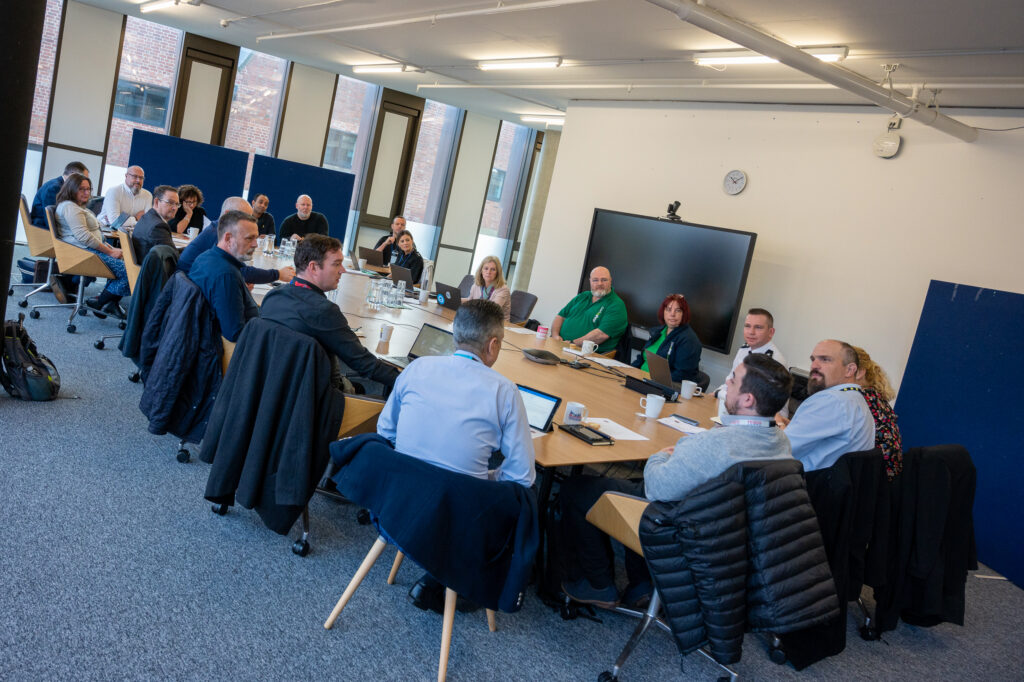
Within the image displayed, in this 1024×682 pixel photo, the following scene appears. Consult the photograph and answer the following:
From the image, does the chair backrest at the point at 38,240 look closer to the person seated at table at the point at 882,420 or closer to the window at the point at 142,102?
the window at the point at 142,102

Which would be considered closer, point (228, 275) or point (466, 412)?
point (466, 412)

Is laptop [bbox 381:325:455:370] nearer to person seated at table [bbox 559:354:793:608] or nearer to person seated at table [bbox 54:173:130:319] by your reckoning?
person seated at table [bbox 559:354:793:608]

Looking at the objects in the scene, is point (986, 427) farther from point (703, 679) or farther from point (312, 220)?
point (312, 220)

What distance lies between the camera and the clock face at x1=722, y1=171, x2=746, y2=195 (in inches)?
288

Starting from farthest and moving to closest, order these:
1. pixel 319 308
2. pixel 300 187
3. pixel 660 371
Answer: pixel 300 187, pixel 660 371, pixel 319 308

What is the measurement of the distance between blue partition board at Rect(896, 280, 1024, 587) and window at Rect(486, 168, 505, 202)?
29.0ft

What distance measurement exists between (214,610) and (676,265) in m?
5.61

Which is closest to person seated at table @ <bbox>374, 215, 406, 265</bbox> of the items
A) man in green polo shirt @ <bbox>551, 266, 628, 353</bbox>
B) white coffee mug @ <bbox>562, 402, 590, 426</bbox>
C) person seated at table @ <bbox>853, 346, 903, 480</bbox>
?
man in green polo shirt @ <bbox>551, 266, 628, 353</bbox>

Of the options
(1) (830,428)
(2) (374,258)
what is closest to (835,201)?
(1) (830,428)

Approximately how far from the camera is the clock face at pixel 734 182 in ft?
24.0

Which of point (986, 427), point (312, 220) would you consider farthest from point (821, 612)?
point (312, 220)

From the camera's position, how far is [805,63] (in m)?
4.71

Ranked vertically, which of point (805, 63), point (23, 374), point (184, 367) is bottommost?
point (23, 374)

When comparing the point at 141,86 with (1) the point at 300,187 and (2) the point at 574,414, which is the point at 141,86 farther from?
(2) the point at 574,414
